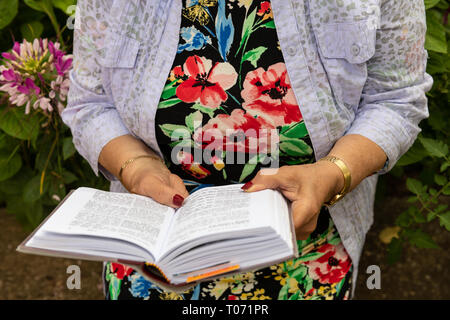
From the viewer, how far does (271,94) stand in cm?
108

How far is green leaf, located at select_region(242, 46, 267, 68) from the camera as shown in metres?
1.07

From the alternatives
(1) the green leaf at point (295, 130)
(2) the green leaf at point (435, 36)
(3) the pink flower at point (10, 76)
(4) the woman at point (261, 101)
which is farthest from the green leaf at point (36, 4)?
(2) the green leaf at point (435, 36)

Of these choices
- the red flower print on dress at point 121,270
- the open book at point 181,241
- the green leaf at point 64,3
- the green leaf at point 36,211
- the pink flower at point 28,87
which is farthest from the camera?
the green leaf at point 36,211

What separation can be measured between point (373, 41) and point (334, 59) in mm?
90

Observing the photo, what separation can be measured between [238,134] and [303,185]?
0.70 feet

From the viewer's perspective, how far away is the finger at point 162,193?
3.32ft

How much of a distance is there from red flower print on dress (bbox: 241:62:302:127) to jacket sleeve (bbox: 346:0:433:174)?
17 cm

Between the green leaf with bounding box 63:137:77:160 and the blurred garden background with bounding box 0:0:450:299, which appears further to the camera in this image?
the green leaf with bounding box 63:137:77:160

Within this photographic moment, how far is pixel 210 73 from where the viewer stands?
1086 mm

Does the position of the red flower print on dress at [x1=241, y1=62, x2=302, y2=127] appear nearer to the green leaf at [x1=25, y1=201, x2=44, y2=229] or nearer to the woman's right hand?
the woman's right hand

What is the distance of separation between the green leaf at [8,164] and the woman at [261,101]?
0.89m

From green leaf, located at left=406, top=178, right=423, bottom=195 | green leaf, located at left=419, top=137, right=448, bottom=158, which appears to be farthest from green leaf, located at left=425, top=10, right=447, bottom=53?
green leaf, located at left=406, top=178, right=423, bottom=195

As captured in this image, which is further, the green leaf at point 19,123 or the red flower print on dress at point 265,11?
the green leaf at point 19,123

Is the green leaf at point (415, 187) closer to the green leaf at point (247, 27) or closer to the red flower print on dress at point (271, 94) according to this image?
the red flower print on dress at point (271, 94)
